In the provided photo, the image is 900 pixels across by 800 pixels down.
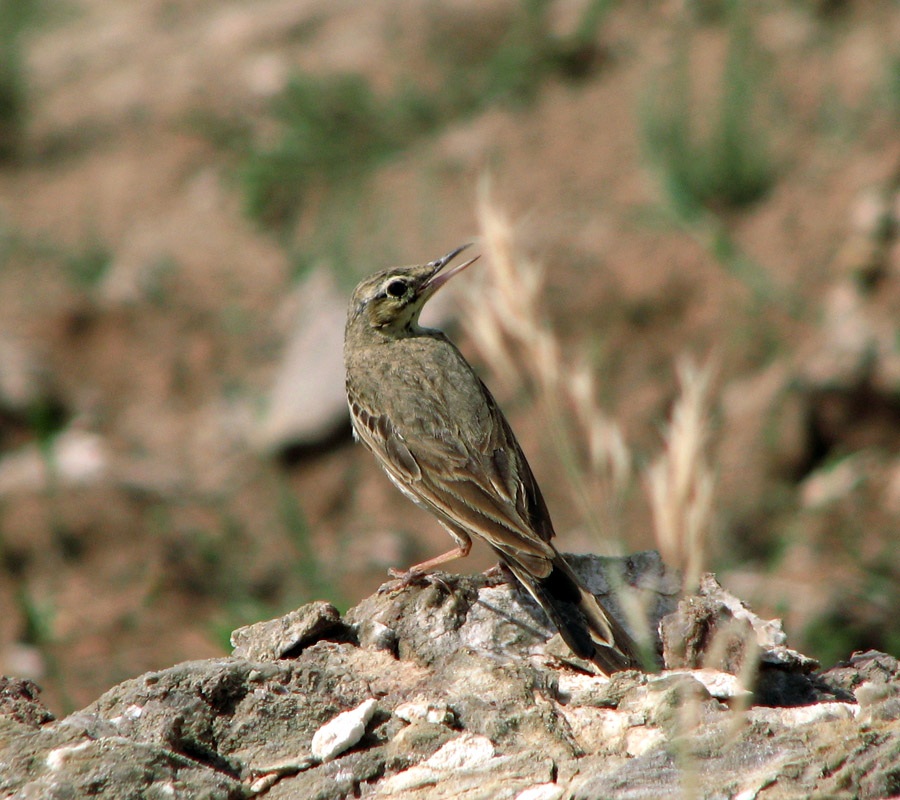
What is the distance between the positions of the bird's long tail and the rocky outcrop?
0.25ft

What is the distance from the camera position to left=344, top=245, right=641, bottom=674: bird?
3744mm

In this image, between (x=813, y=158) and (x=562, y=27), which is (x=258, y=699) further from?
(x=562, y=27)

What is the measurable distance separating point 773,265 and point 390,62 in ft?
15.6

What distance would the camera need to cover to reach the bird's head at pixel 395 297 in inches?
222

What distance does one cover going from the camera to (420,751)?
3.17 metres

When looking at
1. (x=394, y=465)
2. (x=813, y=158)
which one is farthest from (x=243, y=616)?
(x=813, y=158)

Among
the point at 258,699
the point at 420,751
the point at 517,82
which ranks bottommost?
the point at 420,751

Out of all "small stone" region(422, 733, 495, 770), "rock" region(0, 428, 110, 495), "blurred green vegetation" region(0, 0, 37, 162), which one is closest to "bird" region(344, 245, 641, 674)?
"small stone" region(422, 733, 495, 770)

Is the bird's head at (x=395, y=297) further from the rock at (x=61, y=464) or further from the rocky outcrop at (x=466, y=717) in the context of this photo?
the rock at (x=61, y=464)

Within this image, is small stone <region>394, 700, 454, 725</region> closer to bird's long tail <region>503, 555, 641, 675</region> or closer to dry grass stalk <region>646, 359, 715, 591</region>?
bird's long tail <region>503, 555, 641, 675</region>

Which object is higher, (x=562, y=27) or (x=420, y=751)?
(x=562, y=27)

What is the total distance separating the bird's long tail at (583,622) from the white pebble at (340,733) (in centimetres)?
66

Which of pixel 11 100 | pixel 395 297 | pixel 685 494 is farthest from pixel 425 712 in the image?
pixel 11 100

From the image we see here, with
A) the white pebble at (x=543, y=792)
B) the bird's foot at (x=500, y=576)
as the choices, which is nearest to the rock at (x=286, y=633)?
the bird's foot at (x=500, y=576)
